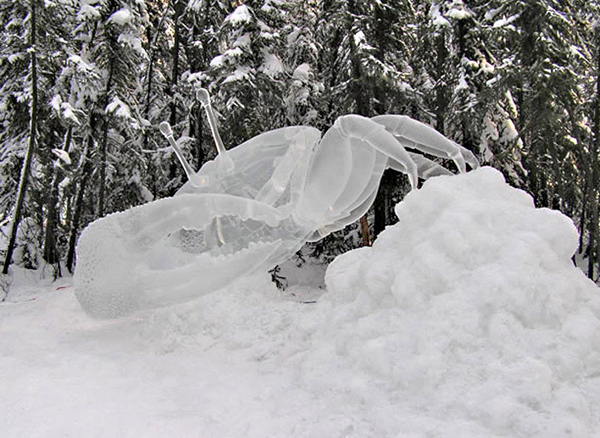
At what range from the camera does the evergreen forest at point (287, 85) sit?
11.0m

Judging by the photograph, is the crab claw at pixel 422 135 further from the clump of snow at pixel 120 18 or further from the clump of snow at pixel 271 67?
the clump of snow at pixel 120 18

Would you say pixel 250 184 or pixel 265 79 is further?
pixel 265 79

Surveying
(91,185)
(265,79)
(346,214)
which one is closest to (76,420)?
(346,214)

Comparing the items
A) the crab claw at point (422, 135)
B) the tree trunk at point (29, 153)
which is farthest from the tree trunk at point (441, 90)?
the tree trunk at point (29, 153)

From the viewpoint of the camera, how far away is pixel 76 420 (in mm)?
2486

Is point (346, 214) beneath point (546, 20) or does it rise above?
beneath

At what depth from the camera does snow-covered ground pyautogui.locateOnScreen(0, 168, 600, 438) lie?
7.61 ft

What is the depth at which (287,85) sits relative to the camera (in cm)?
1297

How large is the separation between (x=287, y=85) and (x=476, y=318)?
440 inches

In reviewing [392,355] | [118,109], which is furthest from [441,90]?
[392,355]

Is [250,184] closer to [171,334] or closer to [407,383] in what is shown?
[171,334]

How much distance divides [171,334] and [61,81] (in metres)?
10.4

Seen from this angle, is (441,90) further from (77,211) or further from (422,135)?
(77,211)

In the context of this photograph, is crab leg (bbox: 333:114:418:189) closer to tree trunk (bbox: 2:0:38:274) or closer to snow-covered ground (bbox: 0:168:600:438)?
snow-covered ground (bbox: 0:168:600:438)
